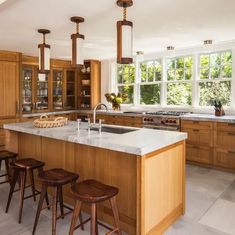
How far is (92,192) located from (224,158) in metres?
3.06

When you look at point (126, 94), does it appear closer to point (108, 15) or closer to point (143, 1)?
point (108, 15)

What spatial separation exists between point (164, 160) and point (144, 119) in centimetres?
293

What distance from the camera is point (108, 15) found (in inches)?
116

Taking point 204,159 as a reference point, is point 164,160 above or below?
above

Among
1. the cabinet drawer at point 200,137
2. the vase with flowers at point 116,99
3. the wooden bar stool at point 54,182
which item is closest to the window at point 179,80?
the cabinet drawer at point 200,137

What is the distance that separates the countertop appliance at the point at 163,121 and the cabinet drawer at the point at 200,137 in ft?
0.75

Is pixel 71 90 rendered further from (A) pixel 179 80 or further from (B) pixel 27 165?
(B) pixel 27 165

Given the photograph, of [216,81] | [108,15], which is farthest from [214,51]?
[108,15]

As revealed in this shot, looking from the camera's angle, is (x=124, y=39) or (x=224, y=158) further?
(x=224, y=158)

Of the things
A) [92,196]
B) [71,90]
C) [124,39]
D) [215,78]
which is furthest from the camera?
[71,90]

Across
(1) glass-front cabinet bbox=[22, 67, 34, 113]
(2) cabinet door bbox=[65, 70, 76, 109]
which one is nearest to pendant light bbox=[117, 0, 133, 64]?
(1) glass-front cabinet bbox=[22, 67, 34, 113]

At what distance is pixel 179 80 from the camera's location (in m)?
5.48

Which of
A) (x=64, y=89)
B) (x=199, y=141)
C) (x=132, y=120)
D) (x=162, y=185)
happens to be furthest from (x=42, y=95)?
(x=162, y=185)

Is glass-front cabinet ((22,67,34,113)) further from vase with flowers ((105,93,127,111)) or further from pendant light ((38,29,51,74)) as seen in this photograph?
pendant light ((38,29,51,74))
